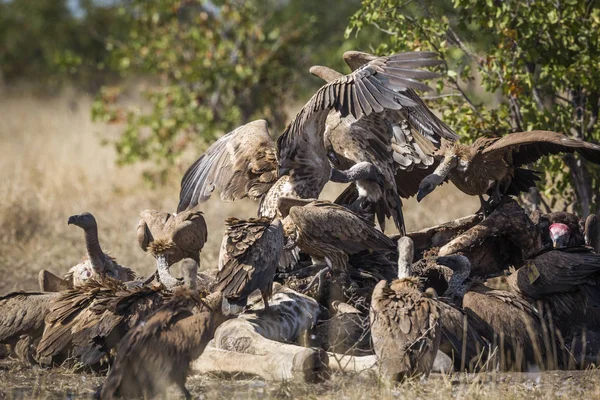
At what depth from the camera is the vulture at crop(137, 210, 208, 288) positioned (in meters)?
6.54

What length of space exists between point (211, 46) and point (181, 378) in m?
8.40

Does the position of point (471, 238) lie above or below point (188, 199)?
below

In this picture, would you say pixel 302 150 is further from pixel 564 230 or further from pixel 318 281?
pixel 564 230

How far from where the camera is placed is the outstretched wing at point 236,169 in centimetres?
766

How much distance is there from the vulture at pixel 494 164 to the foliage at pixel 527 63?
18.9 inches

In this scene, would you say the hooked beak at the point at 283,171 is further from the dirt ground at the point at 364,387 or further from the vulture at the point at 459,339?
the dirt ground at the point at 364,387

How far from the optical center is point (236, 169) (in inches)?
304

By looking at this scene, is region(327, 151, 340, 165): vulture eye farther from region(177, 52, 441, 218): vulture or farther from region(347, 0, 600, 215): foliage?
region(347, 0, 600, 215): foliage

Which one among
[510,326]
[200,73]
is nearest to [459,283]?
[510,326]

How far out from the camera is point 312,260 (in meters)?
7.15

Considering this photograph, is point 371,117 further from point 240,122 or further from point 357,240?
point 240,122

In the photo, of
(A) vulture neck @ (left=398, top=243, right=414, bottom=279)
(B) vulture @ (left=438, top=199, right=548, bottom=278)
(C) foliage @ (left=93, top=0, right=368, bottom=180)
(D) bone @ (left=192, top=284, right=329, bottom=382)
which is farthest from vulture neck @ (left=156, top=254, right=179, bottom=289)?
(C) foliage @ (left=93, top=0, right=368, bottom=180)

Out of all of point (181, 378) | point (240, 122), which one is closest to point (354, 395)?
point (181, 378)

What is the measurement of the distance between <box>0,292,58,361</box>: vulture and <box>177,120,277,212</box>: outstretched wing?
1.80 metres
